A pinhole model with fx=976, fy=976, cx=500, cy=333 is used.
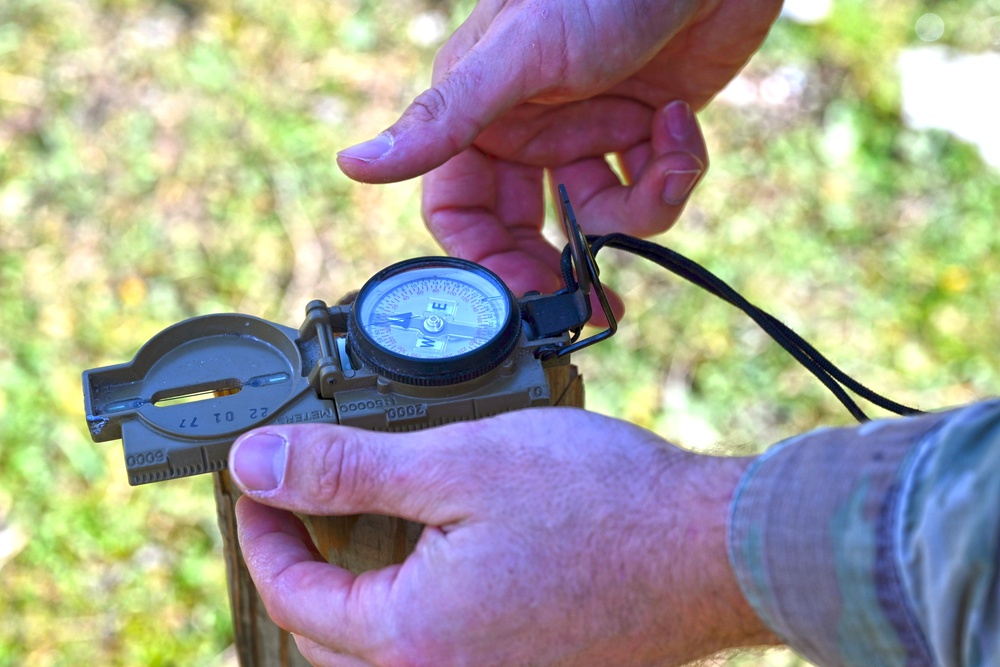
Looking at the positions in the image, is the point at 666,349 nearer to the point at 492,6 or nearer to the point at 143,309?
the point at 492,6

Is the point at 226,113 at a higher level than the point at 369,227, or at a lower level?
higher

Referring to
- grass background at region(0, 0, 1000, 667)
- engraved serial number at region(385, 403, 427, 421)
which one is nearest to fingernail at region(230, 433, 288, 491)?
engraved serial number at region(385, 403, 427, 421)

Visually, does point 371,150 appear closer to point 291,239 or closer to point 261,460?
point 261,460

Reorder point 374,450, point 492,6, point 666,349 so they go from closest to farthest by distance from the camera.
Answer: point 374,450 → point 492,6 → point 666,349

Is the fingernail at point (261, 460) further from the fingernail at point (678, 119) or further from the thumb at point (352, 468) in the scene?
the fingernail at point (678, 119)

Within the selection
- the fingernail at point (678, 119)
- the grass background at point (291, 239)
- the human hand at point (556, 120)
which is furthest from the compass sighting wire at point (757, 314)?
the grass background at point (291, 239)

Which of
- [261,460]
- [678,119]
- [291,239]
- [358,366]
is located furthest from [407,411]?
[291,239]

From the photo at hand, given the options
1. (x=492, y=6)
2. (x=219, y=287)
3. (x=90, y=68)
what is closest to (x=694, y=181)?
(x=492, y=6)

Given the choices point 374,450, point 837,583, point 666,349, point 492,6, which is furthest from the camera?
point 666,349
